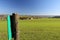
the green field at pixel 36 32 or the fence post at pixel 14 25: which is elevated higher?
the fence post at pixel 14 25

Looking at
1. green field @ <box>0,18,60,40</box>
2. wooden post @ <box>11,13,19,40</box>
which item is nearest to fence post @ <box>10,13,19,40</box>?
wooden post @ <box>11,13,19,40</box>

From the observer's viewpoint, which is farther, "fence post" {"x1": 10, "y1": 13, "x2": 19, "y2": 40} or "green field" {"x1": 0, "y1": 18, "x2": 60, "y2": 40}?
"green field" {"x1": 0, "y1": 18, "x2": 60, "y2": 40}

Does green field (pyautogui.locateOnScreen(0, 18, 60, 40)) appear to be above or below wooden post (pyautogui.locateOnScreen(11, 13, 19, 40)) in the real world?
below

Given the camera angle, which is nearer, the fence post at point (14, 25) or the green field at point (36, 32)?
the fence post at point (14, 25)

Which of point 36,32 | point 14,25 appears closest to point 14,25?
point 14,25

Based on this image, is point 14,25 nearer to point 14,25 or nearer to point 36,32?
point 14,25

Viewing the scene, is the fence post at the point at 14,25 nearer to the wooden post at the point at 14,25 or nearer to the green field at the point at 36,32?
the wooden post at the point at 14,25

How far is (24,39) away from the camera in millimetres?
9914

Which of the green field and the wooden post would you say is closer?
the wooden post

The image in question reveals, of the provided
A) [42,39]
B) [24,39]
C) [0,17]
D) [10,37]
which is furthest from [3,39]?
[0,17]

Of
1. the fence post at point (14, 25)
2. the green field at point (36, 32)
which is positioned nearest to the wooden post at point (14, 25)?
the fence post at point (14, 25)

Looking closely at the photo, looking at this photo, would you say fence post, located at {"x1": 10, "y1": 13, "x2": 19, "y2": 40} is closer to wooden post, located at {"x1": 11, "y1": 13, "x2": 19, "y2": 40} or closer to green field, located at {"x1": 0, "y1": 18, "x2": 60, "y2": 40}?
wooden post, located at {"x1": 11, "y1": 13, "x2": 19, "y2": 40}

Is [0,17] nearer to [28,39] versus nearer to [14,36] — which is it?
[28,39]

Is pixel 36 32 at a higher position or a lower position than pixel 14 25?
lower
